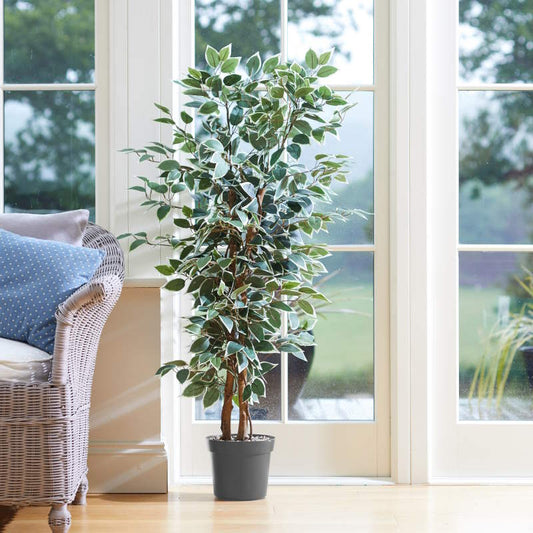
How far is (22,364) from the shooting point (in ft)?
6.68

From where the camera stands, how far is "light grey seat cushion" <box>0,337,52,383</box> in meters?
2.02

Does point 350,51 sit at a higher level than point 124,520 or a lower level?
higher

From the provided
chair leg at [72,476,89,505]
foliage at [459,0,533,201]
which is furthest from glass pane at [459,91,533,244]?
chair leg at [72,476,89,505]

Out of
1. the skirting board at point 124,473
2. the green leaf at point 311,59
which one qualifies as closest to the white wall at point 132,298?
the skirting board at point 124,473

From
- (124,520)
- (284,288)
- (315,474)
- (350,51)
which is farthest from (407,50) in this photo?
(124,520)

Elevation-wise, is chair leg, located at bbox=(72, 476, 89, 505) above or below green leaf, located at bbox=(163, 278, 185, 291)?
below

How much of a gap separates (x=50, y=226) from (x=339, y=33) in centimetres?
126

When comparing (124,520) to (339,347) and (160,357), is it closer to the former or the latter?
(160,357)

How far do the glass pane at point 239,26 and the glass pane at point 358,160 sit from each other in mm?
374

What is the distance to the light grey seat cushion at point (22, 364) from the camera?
202 centimetres

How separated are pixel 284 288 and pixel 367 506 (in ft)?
2.41

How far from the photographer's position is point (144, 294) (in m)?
2.66

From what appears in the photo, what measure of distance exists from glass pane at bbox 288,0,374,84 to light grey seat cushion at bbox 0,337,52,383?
1.45 m

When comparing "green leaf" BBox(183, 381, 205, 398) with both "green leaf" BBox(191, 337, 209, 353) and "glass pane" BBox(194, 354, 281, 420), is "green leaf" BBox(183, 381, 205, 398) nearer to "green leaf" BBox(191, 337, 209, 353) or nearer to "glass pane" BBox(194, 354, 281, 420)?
"green leaf" BBox(191, 337, 209, 353)
